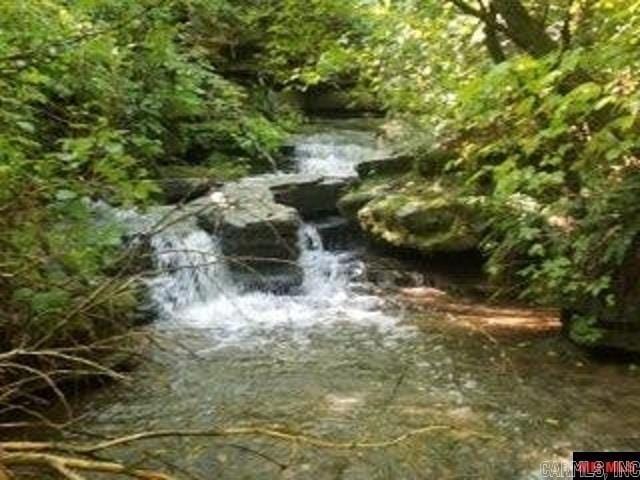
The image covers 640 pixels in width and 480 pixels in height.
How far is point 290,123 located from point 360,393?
82.5 inches

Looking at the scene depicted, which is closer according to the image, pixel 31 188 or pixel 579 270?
pixel 31 188

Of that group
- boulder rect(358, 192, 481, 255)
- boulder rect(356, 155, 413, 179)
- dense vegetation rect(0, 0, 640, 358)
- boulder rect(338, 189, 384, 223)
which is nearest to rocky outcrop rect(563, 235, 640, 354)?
dense vegetation rect(0, 0, 640, 358)

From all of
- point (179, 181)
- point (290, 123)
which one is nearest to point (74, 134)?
point (290, 123)

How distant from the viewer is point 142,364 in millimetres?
6797

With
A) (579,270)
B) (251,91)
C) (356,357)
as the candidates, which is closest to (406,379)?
(356,357)

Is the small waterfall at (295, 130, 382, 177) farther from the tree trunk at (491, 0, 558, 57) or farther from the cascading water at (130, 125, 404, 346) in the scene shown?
the tree trunk at (491, 0, 558, 57)

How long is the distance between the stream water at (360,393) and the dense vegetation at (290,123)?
0.65 metres

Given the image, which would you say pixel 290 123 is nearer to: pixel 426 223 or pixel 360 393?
pixel 360 393

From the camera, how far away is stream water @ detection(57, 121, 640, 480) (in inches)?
193

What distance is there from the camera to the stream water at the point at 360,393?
491 cm

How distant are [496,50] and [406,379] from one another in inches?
131

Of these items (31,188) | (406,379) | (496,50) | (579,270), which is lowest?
(406,379)

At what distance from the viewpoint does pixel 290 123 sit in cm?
604

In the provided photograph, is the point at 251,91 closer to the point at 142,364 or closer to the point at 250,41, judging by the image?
the point at 250,41
